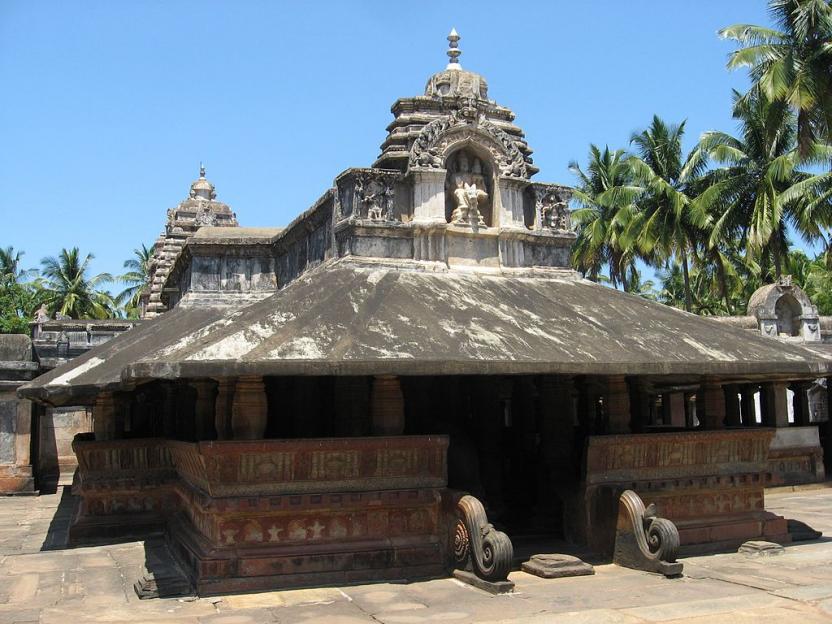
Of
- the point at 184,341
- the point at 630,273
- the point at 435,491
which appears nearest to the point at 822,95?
the point at 435,491

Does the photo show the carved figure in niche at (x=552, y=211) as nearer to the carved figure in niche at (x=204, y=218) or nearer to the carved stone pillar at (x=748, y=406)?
the carved stone pillar at (x=748, y=406)

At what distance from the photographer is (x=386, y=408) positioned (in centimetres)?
907

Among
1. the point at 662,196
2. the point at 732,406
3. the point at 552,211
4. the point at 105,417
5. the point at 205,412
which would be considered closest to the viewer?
the point at 205,412

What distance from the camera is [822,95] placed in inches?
747

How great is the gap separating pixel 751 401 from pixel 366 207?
12216 millimetres

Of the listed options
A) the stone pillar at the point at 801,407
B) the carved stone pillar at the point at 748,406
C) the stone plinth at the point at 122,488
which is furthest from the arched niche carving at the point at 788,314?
the stone plinth at the point at 122,488

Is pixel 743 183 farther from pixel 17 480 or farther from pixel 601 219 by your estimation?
pixel 17 480

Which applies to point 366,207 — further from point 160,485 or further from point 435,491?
point 160,485

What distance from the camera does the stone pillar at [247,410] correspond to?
28.1 ft

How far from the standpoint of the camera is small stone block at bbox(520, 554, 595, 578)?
28.8ft

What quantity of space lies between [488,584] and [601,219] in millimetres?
31178

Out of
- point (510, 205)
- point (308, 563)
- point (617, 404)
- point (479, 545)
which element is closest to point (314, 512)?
point (308, 563)

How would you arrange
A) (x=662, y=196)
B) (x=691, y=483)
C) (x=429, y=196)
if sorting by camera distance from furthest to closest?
(x=662, y=196) → (x=429, y=196) → (x=691, y=483)

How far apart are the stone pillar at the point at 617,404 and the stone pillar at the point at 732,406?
3699 mm
